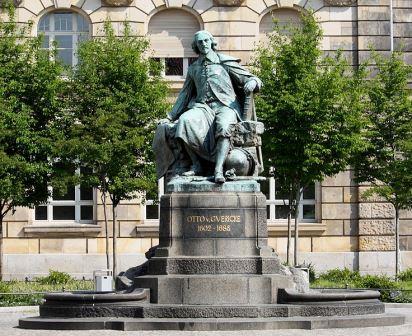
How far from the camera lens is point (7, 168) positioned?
117 feet

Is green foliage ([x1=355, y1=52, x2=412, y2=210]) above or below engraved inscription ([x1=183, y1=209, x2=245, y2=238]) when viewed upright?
above

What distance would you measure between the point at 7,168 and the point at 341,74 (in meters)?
10.3

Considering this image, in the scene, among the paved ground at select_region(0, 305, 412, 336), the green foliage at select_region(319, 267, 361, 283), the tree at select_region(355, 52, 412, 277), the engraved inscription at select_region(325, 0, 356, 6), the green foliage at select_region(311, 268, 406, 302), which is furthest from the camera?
the engraved inscription at select_region(325, 0, 356, 6)

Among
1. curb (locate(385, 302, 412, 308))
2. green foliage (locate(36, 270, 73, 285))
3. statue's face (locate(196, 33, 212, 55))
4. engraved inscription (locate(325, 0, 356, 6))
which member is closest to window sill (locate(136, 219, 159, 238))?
green foliage (locate(36, 270, 73, 285))

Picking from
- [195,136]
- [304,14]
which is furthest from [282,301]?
[304,14]

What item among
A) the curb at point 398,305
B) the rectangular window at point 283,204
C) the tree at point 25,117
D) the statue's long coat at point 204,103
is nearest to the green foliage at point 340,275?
the rectangular window at point 283,204

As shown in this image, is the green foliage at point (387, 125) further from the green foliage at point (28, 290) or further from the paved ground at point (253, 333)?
the paved ground at point (253, 333)

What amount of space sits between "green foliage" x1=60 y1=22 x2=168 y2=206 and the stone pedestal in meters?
13.9

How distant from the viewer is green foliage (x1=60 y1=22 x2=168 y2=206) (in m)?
36.2

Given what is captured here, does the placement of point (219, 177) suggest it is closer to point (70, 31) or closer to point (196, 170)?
point (196, 170)

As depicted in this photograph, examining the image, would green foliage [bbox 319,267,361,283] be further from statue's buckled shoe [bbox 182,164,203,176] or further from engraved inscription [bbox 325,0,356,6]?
statue's buckled shoe [bbox 182,164,203,176]

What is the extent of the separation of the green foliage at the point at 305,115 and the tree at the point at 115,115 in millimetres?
3227

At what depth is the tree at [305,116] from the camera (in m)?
36.6

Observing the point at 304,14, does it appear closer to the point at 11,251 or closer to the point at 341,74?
the point at 341,74
